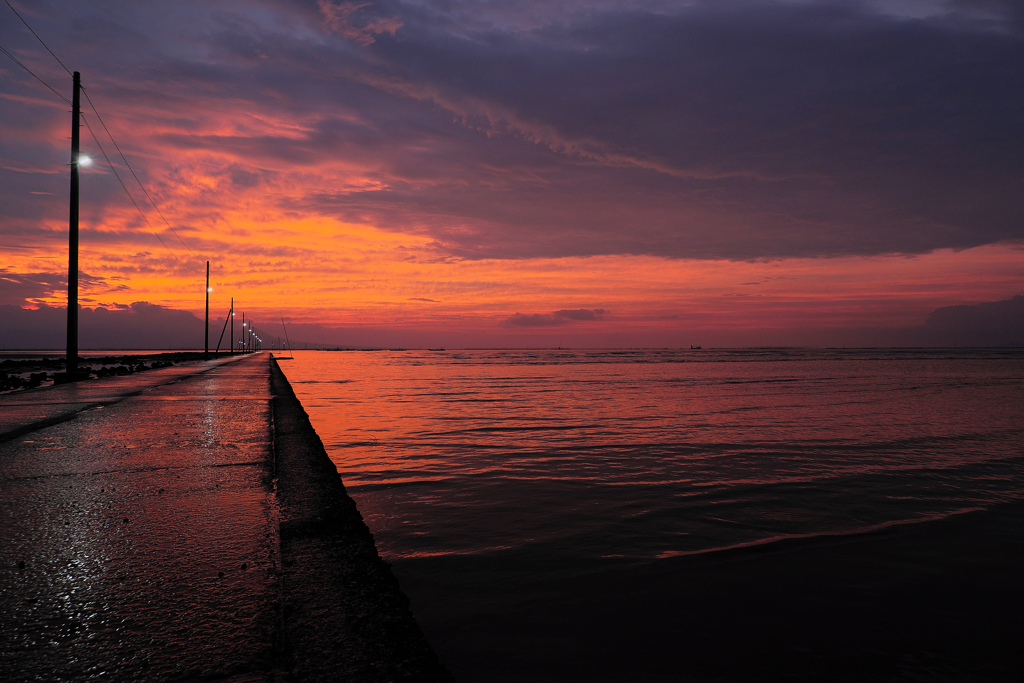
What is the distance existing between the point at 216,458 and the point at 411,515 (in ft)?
6.91

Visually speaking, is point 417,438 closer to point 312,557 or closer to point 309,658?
point 312,557

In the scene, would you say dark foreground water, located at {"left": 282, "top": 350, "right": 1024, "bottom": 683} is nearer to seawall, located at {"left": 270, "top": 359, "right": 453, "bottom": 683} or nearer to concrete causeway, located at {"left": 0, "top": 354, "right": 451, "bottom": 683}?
seawall, located at {"left": 270, "top": 359, "right": 453, "bottom": 683}

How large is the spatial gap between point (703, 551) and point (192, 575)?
3.56 metres

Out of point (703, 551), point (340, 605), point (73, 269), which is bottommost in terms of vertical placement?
point (703, 551)

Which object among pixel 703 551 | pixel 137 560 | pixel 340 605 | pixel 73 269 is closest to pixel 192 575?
pixel 137 560

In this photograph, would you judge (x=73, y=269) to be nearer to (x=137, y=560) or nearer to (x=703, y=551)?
(x=137, y=560)

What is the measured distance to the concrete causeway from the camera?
6.44 ft

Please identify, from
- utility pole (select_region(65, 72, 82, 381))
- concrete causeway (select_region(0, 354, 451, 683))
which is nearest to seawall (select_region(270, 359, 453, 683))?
concrete causeway (select_region(0, 354, 451, 683))

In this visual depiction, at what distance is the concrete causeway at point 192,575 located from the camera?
1.96 meters

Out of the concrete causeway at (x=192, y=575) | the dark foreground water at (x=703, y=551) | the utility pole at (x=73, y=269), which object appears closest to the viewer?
the concrete causeway at (x=192, y=575)

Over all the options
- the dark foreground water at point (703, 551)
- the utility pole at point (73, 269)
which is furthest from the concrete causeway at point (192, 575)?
the utility pole at point (73, 269)

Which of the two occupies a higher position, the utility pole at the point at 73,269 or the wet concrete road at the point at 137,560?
the utility pole at the point at 73,269

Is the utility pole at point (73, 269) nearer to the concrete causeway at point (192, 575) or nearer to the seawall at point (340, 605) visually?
the concrete causeway at point (192, 575)

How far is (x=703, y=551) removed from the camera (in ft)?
14.2
